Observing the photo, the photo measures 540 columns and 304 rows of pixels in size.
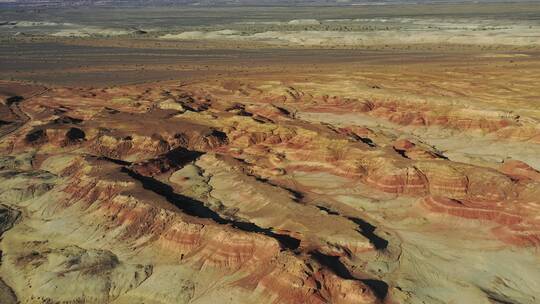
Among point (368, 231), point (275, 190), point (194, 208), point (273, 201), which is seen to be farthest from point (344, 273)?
point (194, 208)

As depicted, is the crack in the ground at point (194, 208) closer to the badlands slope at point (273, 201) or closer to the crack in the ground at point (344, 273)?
the badlands slope at point (273, 201)

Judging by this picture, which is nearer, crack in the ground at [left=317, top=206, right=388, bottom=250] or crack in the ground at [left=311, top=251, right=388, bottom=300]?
crack in the ground at [left=311, top=251, right=388, bottom=300]

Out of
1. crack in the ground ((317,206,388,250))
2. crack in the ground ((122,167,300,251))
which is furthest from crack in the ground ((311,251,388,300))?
crack in the ground ((317,206,388,250))

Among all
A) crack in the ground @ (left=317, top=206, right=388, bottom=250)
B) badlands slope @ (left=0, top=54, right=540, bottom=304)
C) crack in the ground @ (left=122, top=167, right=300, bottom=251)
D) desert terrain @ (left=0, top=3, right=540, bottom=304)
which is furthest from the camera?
crack in the ground @ (left=317, top=206, right=388, bottom=250)

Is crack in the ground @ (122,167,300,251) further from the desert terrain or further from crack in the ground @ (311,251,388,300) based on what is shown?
crack in the ground @ (311,251,388,300)

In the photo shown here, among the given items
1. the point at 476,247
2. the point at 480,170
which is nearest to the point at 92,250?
the point at 476,247
